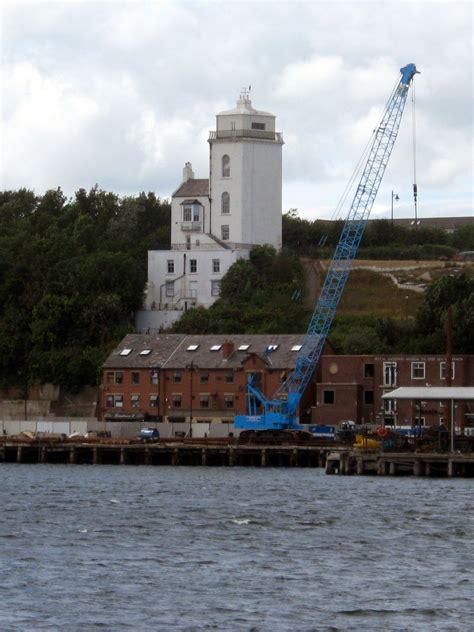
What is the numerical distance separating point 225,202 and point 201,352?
21686 millimetres

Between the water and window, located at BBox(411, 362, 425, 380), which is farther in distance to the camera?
window, located at BBox(411, 362, 425, 380)

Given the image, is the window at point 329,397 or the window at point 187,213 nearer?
the window at point 329,397

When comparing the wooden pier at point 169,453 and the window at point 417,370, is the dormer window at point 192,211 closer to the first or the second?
the window at point 417,370

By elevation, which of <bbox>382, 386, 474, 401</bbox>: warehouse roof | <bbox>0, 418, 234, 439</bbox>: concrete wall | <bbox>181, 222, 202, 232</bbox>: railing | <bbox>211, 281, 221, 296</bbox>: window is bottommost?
<bbox>0, 418, 234, 439</bbox>: concrete wall

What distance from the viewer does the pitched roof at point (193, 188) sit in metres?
145

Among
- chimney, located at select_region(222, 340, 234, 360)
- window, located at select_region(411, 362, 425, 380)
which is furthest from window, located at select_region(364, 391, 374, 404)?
chimney, located at select_region(222, 340, 234, 360)

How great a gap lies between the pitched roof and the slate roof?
19375 millimetres

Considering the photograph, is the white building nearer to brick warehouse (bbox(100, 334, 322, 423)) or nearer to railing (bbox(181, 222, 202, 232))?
railing (bbox(181, 222, 202, 232))

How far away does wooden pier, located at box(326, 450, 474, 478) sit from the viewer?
90.3 m

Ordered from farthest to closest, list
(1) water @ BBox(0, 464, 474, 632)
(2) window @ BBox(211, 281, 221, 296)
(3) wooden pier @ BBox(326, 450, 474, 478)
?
(2) window @ BBox(211, 281, 221, 296) → (3) wooden pier @ BBox(326, 450, 474, 478) → (1) water @ BBox(0, 464, 474, 632)

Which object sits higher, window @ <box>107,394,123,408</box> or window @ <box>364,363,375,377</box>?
window @ <box>364,363,375,377</box>

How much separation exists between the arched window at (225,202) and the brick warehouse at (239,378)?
17.1 m

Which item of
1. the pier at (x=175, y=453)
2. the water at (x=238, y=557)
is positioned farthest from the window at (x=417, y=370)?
the water at (x=238, y=557)

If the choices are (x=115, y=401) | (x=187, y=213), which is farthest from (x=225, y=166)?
(x=115, y=401)
